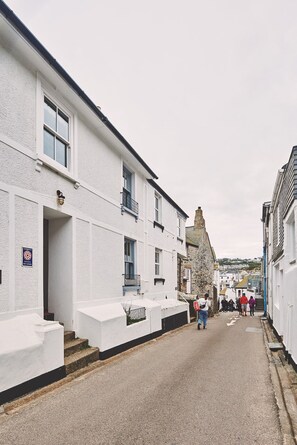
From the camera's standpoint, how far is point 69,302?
346 inches

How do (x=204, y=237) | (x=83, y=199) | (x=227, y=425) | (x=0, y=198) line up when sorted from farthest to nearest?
(x=204, y=237) < (x=83, y=199) < (x=0, y=198) < (x=227, y=425)

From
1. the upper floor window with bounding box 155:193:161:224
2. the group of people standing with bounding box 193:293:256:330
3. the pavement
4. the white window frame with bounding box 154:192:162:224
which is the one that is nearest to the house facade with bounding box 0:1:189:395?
the group of people standing with bounding box 193:293:256:330

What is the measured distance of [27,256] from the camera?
285 inches

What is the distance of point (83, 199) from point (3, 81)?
358cm

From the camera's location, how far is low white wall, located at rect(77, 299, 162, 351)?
865 centimetres

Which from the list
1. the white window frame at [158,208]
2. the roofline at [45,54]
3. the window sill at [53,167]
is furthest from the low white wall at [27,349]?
the white window frame at [158,208]

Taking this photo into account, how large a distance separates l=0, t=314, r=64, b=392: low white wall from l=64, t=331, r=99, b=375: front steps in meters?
0.50

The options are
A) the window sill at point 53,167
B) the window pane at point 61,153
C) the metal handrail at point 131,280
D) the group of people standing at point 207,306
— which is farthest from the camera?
the group of people standing at point 207,306

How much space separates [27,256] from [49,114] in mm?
3391

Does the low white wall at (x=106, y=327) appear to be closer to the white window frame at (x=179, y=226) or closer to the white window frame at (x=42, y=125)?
the white window frame at (x=42, y=125)

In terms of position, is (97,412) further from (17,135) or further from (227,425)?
(17,135)

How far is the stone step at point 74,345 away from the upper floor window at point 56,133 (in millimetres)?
4175

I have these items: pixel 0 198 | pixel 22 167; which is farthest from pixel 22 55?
pixel 0 198

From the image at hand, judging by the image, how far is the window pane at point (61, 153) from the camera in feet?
29.0
